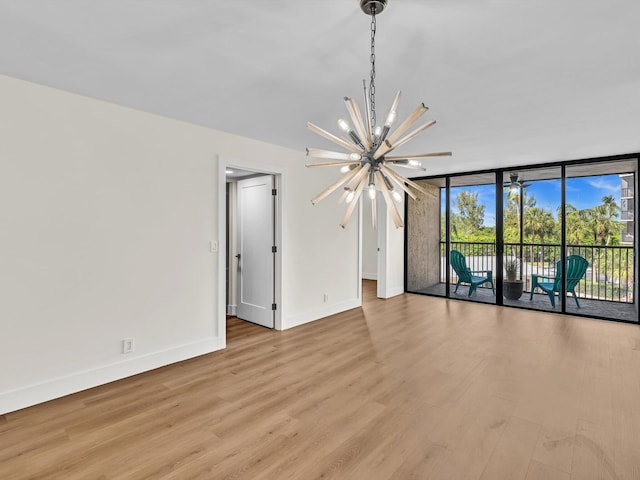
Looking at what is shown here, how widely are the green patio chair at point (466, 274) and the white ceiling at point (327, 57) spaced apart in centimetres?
331

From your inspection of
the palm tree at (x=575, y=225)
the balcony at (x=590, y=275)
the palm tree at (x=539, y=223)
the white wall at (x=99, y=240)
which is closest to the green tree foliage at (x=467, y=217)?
the balcony at (x=590, y=275)

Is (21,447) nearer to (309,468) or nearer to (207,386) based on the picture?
(207,386)

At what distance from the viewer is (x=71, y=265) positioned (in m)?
2.75

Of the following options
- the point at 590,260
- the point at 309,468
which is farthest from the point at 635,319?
the point at 309,468

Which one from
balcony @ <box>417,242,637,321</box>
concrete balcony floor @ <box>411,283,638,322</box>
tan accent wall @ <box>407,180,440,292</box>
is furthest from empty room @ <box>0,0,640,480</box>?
tan accent wall @ <box>407,180,440,292</box>

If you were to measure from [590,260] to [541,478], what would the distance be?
485 cm

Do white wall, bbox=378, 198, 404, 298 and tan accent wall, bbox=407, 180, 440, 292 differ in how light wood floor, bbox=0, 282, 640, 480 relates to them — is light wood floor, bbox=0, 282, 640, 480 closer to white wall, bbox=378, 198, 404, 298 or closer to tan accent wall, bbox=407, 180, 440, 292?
white wall, bbox=378, 198, 404, 298

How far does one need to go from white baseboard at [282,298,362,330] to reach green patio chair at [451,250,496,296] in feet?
6.83

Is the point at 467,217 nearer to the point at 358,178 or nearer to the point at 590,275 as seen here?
the point at 590,275

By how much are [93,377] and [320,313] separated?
2.88m

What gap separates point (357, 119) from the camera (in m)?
1.86

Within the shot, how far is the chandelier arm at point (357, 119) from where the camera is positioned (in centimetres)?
→ 178

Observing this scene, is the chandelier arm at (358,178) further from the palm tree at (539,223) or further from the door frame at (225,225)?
the palm tree at (539,223)

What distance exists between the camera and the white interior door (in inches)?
178
